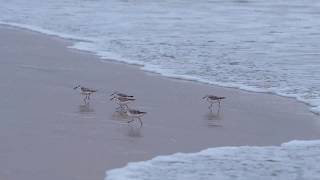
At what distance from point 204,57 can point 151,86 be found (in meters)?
2.63

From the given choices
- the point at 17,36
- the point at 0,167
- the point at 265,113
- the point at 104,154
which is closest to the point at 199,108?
the point at 265,113

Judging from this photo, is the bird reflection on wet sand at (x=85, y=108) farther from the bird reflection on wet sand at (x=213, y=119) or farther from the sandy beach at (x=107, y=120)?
the bird reflection on wet sand at (x=213, y=119)

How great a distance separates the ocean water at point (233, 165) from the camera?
7051 millimetres

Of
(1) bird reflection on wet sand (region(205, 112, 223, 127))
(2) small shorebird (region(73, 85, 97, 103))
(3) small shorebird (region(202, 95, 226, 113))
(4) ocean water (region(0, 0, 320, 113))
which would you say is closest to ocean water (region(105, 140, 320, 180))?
(1) bird reflection on wet sand (region(205, 112, 223, 127))

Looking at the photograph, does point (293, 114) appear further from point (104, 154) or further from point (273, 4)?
point (273, 4)

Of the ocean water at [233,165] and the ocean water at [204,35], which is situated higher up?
the ocean water at [204,35]

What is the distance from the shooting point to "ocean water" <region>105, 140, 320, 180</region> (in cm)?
705

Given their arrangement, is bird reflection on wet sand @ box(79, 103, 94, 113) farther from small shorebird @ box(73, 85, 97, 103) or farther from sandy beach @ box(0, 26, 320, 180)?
small shorebird @ box(73, 85, 97, 103)

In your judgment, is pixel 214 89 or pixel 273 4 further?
pixel 273 4

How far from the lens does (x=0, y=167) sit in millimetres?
6961

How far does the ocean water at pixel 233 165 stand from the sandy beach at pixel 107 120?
0.20m

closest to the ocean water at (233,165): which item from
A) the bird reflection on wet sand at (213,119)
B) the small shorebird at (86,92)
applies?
the bird reflection on wet sand at (213,119)

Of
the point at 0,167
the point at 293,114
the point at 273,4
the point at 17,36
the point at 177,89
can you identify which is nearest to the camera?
the point at 0,167

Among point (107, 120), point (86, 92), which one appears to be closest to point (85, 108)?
point (86, 92)
